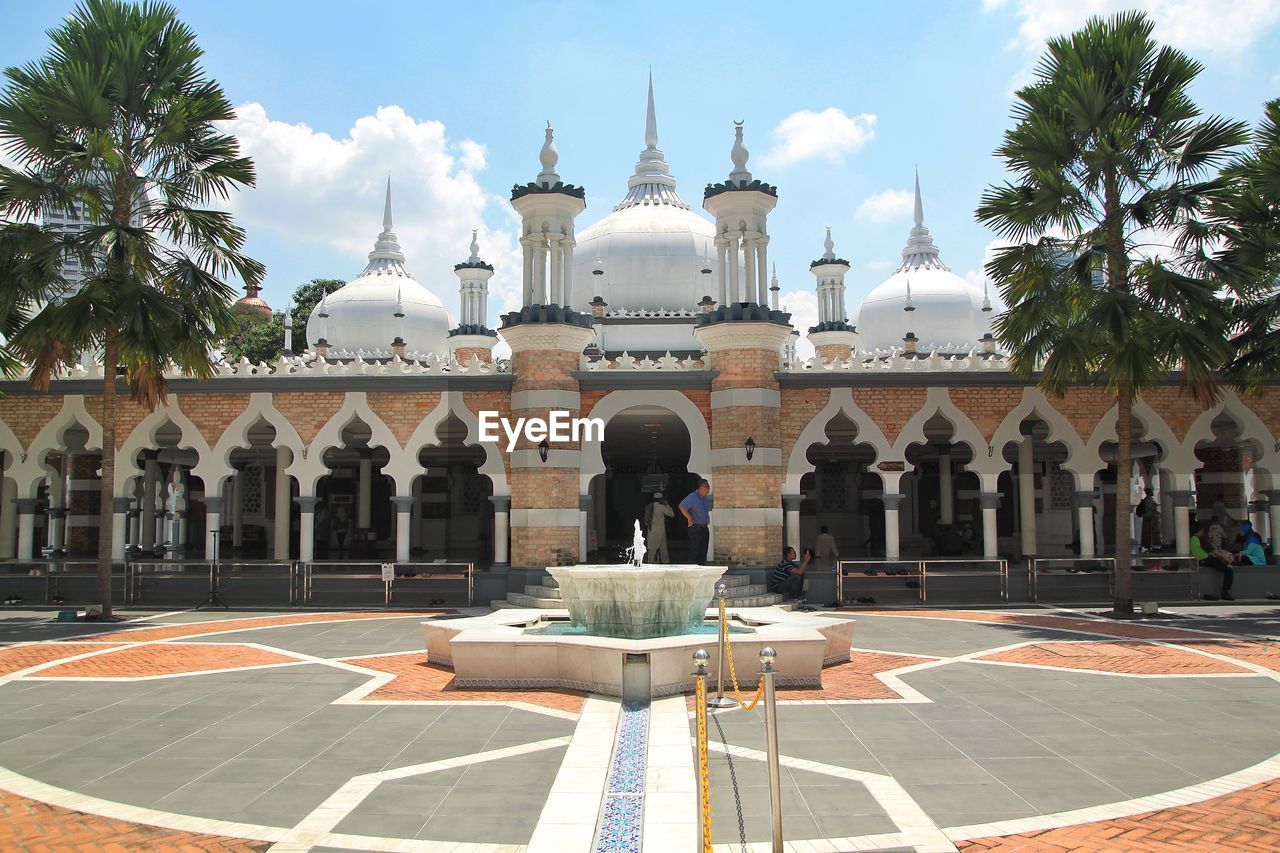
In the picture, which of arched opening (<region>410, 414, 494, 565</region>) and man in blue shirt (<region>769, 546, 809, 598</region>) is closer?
man in blue shirt (<region>769, 546, 809, 598</region>)

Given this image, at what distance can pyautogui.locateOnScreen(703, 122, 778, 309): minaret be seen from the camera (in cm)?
1870

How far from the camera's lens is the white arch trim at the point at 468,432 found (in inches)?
720

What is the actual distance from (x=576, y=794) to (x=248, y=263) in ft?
44.9

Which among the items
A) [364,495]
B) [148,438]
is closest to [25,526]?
[148,438]

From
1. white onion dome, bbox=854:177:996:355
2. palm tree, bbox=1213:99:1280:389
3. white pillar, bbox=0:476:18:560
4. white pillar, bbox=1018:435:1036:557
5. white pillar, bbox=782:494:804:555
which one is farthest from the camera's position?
white onion dome, bbox=854:177:996:355

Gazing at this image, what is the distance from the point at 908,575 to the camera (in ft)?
58.8

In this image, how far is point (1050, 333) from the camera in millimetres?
16172

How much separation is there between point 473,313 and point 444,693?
23.7 metres

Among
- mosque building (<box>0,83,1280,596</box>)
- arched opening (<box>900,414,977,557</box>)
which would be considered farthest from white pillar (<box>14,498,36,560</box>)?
arched opening (<box>900,414,977,557</box>)

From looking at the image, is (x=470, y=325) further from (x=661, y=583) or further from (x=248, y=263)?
(x=661, y=583)

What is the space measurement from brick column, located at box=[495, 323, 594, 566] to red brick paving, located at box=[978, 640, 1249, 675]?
8573mm

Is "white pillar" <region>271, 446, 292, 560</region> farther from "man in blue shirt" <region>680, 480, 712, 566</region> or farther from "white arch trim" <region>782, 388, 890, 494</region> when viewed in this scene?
"white arch trim" <region>782, 388, 890, 494</region>

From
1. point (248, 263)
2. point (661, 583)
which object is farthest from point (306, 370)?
point (661, 583)

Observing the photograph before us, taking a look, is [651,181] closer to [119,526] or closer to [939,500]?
[939,500]
